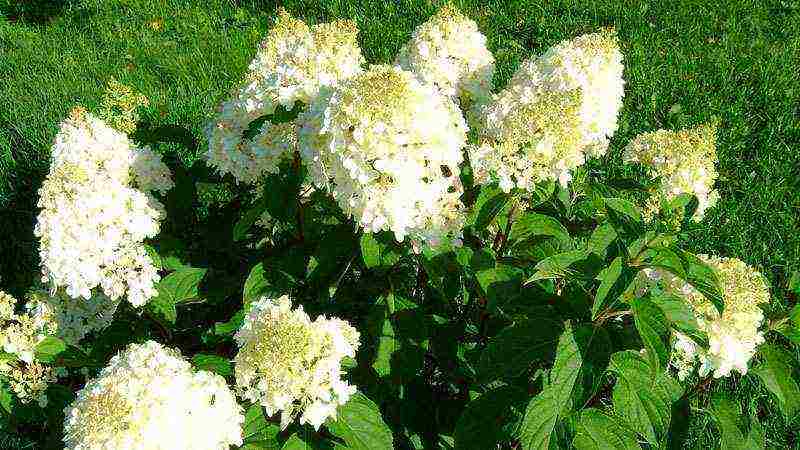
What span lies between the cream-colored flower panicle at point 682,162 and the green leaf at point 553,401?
729 millimetres

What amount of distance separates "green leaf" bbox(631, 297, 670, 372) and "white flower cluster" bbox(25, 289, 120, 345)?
1.72 meters

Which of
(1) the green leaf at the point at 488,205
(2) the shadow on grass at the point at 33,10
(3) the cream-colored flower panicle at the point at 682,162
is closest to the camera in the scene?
(1) the green leaf at the point at 488,205

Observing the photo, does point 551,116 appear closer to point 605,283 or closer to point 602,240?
point 602,240

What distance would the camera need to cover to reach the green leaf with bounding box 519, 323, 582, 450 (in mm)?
1711

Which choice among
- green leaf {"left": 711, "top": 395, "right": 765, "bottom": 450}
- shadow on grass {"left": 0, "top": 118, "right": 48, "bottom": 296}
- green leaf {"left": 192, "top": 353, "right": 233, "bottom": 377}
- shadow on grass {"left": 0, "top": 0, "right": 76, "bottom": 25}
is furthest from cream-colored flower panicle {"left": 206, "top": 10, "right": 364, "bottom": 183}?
shadow on grass {"left": 0, "top": 0, "right": 76, "bottom": 25}

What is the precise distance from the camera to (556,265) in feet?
5.73

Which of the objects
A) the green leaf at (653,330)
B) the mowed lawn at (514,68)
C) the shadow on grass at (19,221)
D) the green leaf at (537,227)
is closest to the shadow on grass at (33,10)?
the mowed lawn at (514,68)

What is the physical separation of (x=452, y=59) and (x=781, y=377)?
1.39 m

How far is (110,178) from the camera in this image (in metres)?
2.21

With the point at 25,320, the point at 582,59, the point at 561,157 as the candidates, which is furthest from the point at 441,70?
the point at 25,320

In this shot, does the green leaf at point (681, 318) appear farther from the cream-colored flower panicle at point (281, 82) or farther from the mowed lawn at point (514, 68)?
the mowed lawn at point (514, 68)

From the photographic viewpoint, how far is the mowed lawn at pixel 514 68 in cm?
424

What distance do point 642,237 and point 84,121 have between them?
1.77 metres

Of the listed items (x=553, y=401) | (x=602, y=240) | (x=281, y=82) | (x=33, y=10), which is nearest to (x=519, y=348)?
(x=553, y=401)
